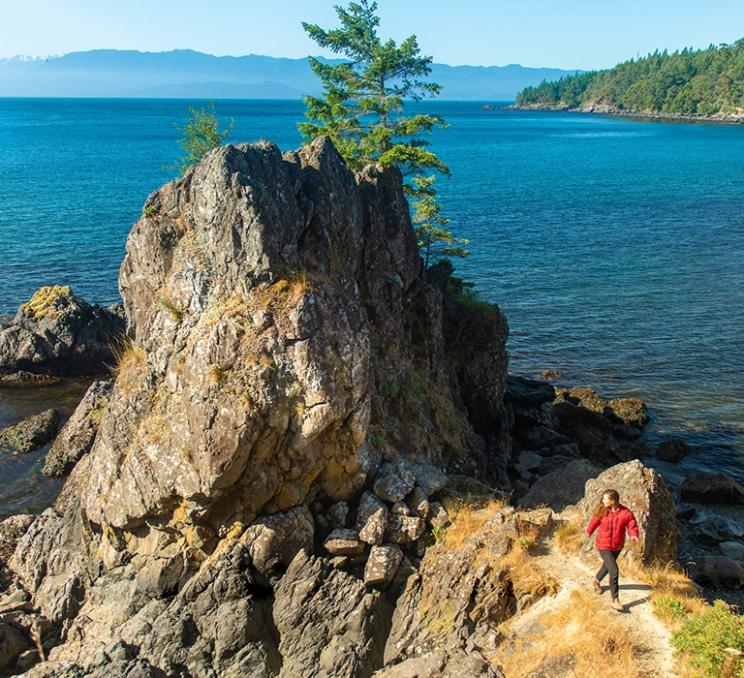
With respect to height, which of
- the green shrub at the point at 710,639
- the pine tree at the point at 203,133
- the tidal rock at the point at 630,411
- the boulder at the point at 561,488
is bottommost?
the tidal rock at the point at 630,411

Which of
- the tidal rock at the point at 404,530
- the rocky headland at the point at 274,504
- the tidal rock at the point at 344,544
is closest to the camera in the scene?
the rocky headland at the point at 274,504

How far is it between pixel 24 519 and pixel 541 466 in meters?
24.3

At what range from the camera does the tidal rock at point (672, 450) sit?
38.3m

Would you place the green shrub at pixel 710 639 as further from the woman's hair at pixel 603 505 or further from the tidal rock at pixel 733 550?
the tidal rock at pixel 733 550

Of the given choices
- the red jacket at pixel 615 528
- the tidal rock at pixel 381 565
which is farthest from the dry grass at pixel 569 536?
the tidal rock at pixel 381 565

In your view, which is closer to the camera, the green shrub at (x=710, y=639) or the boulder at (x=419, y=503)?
the green shrub at (x=710, y=639)

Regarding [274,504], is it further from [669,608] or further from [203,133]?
[203,133]

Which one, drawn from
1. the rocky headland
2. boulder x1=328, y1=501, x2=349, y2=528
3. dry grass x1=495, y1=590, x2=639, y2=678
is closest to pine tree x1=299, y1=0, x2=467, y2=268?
the rocky headland

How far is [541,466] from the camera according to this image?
35.0 metres

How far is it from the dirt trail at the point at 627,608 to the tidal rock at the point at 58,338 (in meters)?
34.9

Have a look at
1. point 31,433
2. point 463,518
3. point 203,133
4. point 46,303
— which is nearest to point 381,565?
point 463,518

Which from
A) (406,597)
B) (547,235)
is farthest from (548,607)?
(547,235)

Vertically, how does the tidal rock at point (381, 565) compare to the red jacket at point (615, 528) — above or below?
below

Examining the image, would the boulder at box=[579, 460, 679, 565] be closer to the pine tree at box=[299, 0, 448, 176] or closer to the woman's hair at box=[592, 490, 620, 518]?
the woman's hair at box=[592, 490, 620, 518]
